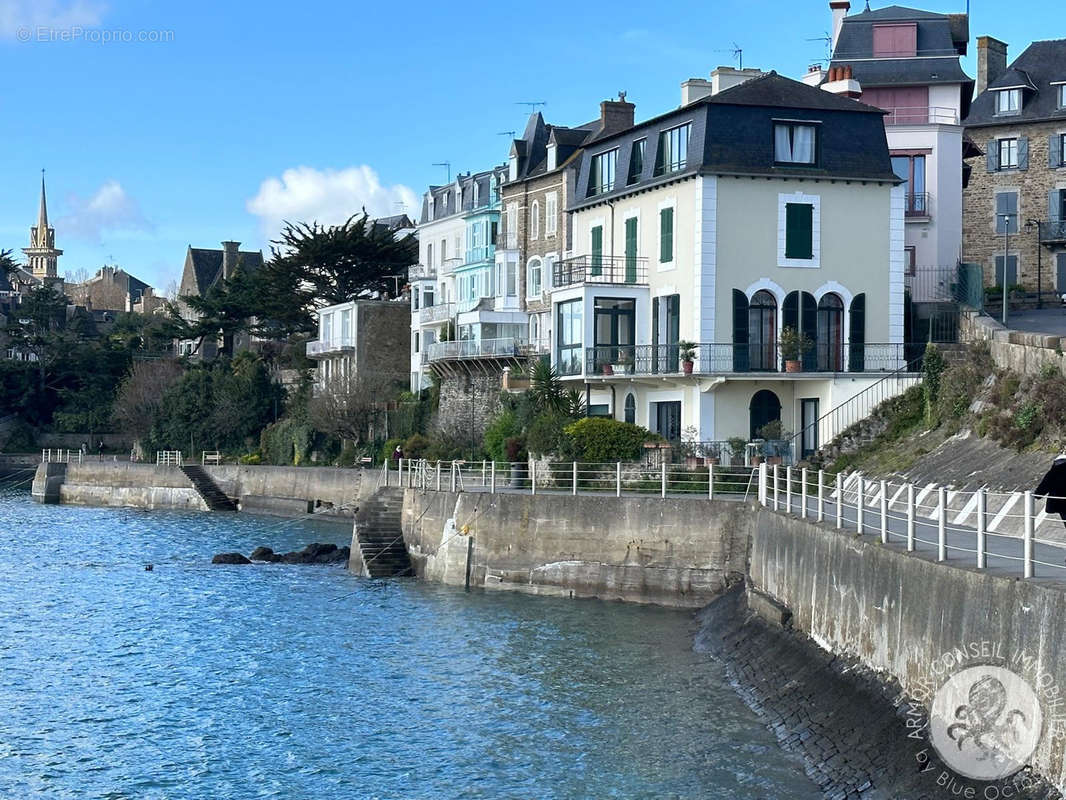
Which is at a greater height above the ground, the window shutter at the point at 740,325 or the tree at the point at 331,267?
the tree at the point at 331,267

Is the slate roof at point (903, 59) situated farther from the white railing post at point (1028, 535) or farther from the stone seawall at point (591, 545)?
the white railing post at point (1028, 535)

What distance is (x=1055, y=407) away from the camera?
28.5m

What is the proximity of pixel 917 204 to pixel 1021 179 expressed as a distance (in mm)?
11924

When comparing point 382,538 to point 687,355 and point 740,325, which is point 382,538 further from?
point 740,325

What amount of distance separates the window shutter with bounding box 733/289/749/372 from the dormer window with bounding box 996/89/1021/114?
21718 mm

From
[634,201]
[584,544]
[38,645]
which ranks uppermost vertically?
[634,201]

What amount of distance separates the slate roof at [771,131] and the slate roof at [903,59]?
703 centimetres

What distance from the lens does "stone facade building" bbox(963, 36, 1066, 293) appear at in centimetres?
5731

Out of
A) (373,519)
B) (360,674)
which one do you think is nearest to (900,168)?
(373,519)

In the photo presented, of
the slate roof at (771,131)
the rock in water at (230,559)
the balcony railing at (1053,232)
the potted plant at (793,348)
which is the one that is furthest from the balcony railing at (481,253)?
the potted plant at (793,348)

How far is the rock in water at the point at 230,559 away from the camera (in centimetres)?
4538

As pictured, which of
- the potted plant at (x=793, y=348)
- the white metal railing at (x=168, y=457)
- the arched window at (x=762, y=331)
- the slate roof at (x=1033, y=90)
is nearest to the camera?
the potted plant at (x=793, y=348)

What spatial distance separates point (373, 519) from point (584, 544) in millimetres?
9094

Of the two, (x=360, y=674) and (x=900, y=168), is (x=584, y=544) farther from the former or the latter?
(x=900, y=168)
